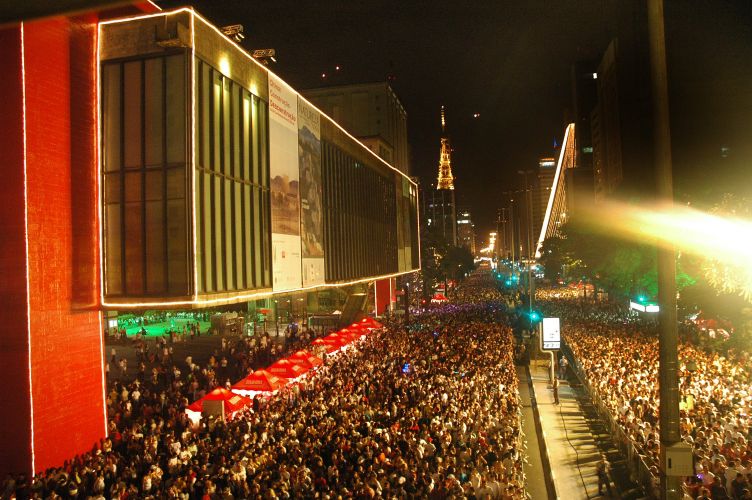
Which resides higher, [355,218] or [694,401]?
[355,218]

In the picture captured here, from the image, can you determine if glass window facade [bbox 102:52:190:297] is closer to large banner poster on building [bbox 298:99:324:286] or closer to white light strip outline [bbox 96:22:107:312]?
white light strip outline [bbox 96:22:107:312]

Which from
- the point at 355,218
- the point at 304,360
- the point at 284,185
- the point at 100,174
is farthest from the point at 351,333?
the point at 100,174

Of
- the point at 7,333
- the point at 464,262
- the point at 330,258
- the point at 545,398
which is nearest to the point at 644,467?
the point at 545,398

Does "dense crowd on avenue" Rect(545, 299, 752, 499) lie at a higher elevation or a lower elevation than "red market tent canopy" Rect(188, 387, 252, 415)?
lower

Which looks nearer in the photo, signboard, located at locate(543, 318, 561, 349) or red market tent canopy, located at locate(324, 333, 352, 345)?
signboard, located at locate(543, 318, 561, 349)

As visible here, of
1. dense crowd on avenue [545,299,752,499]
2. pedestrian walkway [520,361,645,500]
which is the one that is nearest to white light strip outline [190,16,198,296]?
pedestrian walkway [520,361,645,500]

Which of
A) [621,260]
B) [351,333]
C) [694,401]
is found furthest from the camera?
[621,260]

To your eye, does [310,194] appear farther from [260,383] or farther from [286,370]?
[260,383]

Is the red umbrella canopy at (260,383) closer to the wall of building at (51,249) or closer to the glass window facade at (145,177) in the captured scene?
the glass window facade at (145,177)
